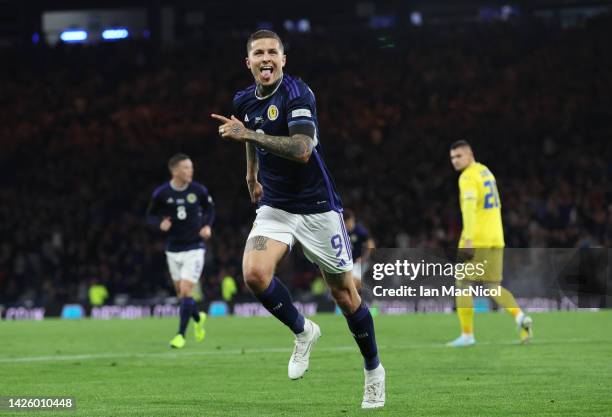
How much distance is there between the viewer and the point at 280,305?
739cm

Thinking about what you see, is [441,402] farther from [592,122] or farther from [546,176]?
[592,122]

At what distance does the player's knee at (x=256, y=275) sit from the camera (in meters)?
7.03

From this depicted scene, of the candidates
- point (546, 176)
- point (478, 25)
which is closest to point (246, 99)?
point (546, 176)

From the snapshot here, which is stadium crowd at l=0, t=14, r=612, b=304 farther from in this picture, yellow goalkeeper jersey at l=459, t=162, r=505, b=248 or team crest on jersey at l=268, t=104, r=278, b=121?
team crest on jersey at l=268, t=104, r=278, b=121

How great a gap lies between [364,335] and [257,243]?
3.03 feet

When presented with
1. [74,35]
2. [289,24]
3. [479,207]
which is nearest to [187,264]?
[479,207]

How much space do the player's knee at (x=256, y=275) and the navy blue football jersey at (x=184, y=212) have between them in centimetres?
779

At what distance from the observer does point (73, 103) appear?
31.9 meters

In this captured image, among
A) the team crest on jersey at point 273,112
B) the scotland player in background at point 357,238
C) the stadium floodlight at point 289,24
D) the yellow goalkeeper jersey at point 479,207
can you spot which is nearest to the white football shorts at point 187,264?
the yellow goalkeeper jersey at point 479,207

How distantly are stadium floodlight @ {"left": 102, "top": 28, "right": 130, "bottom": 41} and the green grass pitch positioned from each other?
65.7 feet

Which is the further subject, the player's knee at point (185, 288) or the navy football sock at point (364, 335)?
the player's knee at point (185, 288)

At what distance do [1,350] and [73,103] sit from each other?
19.9 m

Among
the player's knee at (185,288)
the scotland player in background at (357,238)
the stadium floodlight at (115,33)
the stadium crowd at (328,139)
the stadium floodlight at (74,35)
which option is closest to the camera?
the player's knee at (185,288)

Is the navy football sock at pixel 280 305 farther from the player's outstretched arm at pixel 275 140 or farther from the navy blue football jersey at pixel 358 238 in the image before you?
the navy blue football jersey at pixel 358 238
